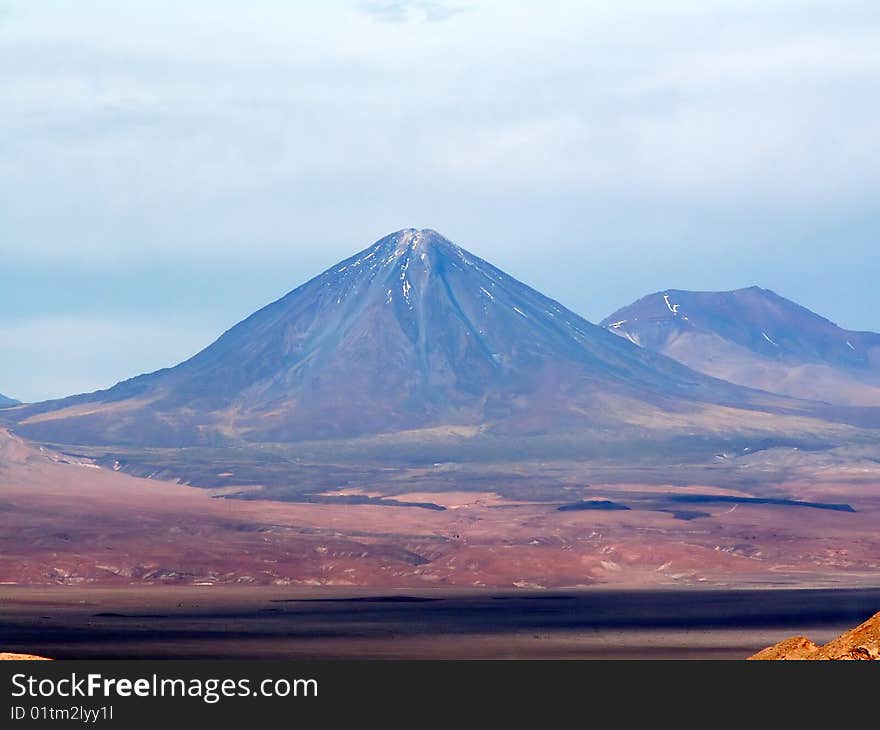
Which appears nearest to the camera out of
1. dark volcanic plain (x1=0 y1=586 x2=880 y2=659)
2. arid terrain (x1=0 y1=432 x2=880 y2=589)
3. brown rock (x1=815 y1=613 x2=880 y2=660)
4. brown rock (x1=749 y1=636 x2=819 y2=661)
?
brown rock (x1=815 y1=613 x2=880 y2=660)

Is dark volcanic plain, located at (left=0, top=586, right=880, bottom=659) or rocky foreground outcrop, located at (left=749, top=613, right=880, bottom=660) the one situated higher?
rocky foreground outcrop, located at (left=749, top=613, right=880, bottom=660)

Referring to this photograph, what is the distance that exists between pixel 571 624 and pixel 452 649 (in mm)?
20098

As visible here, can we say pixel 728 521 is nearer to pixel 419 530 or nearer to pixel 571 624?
pixel 419 530

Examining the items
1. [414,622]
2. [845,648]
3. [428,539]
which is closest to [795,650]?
[845,648]

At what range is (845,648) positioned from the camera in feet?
119

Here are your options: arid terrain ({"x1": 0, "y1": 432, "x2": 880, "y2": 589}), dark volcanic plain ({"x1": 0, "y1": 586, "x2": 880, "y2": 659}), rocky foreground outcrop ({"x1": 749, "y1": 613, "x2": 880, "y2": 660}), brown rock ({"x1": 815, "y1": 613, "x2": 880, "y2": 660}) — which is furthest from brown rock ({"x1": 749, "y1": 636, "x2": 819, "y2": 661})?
arid terrain ({"x1": 0, "y1": 432, "x2": 880, "y2": 589})

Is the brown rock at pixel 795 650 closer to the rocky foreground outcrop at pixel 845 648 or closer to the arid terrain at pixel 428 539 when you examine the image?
the rocky foreground outcrop at pixel 845 648

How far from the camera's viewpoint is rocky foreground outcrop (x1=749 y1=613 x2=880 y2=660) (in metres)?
35.8

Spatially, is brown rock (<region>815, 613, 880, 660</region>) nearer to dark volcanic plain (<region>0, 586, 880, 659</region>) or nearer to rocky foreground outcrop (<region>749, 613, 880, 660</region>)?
rocky foreground outcrop (<region>749, 613, 880, 660</region>)

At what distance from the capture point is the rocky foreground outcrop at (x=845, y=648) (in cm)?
3578

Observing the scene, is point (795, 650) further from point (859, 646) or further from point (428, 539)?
point (428, 539)

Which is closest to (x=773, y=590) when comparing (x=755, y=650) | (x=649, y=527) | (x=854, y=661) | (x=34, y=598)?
(x=649, y=527)

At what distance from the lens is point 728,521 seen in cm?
18312

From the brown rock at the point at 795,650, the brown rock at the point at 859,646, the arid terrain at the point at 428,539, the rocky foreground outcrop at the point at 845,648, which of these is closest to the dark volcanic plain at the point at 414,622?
the arid terrain at the point at 428,539
